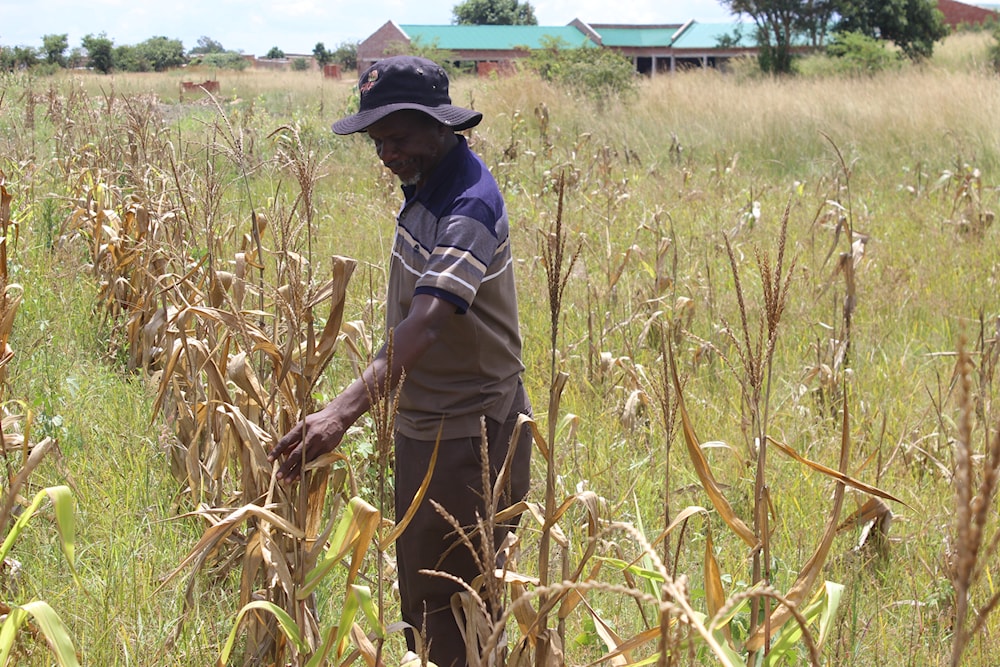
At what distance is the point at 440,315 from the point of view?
84.6 inches

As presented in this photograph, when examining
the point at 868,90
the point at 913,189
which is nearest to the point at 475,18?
the point at 868,90

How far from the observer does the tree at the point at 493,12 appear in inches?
3509

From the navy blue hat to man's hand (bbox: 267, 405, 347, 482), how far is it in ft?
2.50

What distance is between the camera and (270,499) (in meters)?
1.99

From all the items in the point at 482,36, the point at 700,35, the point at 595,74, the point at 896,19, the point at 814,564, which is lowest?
the point at 814,564

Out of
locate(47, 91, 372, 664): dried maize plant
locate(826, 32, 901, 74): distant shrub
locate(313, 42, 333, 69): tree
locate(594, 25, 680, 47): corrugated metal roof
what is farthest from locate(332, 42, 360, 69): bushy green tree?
locate(47, 91, 372, 664): dried maize plant

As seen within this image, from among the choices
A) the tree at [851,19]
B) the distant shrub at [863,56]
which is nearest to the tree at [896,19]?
the tree at [851,19]

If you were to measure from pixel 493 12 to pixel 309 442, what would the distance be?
3651 inches

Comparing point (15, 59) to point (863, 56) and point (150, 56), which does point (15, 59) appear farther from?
point (150, 56)

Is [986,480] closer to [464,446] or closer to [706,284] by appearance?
[464,446]

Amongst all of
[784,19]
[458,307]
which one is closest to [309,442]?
[458,307]

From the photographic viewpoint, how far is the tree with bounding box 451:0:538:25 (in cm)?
8912

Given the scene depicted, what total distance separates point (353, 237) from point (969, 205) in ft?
15.0

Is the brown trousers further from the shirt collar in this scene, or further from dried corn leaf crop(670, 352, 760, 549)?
dried corn leaf crop(670, 352, 760, 549)
